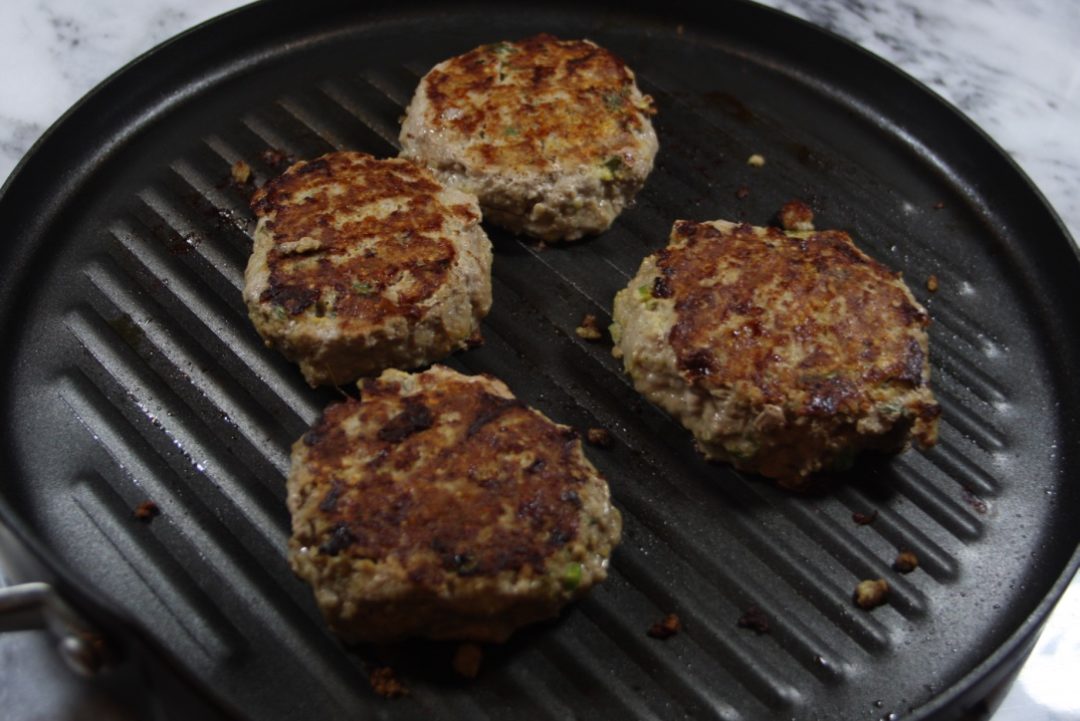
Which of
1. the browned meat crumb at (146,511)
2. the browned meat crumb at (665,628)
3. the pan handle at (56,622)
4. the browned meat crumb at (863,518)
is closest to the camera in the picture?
the pan handle at (56,622)

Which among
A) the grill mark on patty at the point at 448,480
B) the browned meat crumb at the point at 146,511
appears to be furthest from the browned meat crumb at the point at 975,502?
the browned meat crumb at the point at 146,511

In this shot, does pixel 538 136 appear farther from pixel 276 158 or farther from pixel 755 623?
pixel 755 623

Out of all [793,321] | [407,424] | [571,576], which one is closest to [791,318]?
[793,321]

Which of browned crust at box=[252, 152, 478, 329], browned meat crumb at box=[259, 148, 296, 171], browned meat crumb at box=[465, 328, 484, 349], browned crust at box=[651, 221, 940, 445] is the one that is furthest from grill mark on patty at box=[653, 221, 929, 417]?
browned meat crumb at box=[259, 148, 296, 171]

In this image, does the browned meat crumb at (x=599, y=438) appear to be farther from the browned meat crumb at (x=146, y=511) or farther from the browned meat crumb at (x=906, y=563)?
the browned meat crumb at (x=146, y=511)

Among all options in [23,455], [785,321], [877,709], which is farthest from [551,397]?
[23,455]

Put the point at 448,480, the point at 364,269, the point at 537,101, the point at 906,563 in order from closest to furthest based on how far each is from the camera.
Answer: the point at 448,480 → the point at 906,563 → the point at 364,269 → the point at 537,101
